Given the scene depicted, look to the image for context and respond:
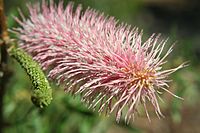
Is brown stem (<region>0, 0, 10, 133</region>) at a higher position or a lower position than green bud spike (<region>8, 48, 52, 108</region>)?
higher

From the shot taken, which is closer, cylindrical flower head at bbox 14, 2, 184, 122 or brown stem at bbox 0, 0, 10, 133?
cylindrical flower head at bbox 14, 2, 184, 122

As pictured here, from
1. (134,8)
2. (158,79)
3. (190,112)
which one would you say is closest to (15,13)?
(158,79)

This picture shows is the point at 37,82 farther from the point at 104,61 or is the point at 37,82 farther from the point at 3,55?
the point at 3,55

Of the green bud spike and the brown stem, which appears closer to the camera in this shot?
the green bud spike

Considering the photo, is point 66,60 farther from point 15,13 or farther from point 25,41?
point 15,13

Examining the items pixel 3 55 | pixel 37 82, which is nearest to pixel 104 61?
pixel 37 82
